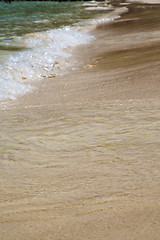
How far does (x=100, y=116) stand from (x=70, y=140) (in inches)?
17.0

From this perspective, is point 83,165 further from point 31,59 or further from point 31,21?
point 31,21

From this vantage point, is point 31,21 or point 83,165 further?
point 31,21

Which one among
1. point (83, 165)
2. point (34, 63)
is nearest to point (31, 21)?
point (34, 63)

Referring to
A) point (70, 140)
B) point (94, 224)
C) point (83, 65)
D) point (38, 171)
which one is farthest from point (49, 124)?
point (83, 65)

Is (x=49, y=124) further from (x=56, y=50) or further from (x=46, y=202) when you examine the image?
(x=56, y=50)

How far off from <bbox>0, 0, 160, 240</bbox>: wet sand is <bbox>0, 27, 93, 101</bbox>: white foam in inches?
23.9

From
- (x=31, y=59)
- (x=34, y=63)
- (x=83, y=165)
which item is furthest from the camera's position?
(x=31, y=59)

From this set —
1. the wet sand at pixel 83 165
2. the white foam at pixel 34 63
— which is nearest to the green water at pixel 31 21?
the white foam at pixel 34 63

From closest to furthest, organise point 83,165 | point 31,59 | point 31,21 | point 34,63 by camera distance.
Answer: point 83,165
point 34,63
point 31,59
point 31,21

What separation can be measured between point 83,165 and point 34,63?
3544mm

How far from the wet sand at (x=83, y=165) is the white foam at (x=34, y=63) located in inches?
23.9

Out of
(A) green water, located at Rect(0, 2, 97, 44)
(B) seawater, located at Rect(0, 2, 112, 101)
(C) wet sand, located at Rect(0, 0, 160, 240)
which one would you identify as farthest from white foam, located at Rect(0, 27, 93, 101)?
(A) green water, located at Rect(0, 2, 97, 44)

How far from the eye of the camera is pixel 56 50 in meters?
6.40

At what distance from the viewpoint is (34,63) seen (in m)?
5.02
